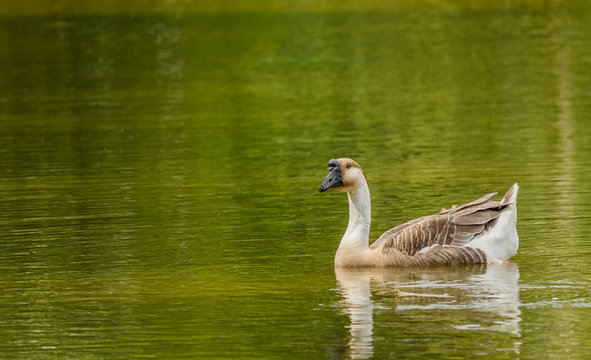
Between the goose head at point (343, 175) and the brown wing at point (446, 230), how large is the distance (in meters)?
0.83

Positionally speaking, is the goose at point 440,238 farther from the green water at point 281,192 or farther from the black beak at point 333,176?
the green water at point 281,192

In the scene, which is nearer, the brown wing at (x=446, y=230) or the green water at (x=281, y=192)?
the green water at (x=281, y=192)

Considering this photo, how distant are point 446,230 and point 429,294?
5.76ft

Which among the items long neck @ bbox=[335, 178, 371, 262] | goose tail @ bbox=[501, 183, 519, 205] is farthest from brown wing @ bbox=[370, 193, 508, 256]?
long neck @ bbox=[335, 178, 371, 262]

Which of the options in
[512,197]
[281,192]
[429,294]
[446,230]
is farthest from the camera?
[281,192]

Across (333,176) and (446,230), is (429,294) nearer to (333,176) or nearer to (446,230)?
(446,230)

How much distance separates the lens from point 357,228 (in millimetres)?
15289

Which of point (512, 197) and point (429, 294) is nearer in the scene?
point (429, 294)

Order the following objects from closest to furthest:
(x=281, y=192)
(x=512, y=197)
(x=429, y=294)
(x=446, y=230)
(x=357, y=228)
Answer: (x=429, y=294), (x=512, y=197), (x=446, y=230), (x=357, y=228), (x=281, y=192)

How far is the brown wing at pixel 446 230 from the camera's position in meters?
15.1

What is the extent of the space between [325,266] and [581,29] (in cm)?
3946

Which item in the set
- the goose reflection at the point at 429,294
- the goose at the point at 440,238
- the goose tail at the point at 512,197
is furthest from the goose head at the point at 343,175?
the goose tail at the point at 512,197

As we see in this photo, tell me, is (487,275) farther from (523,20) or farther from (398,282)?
(523,20)

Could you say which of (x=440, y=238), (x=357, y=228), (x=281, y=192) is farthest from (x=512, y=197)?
(x=281, y=192)
